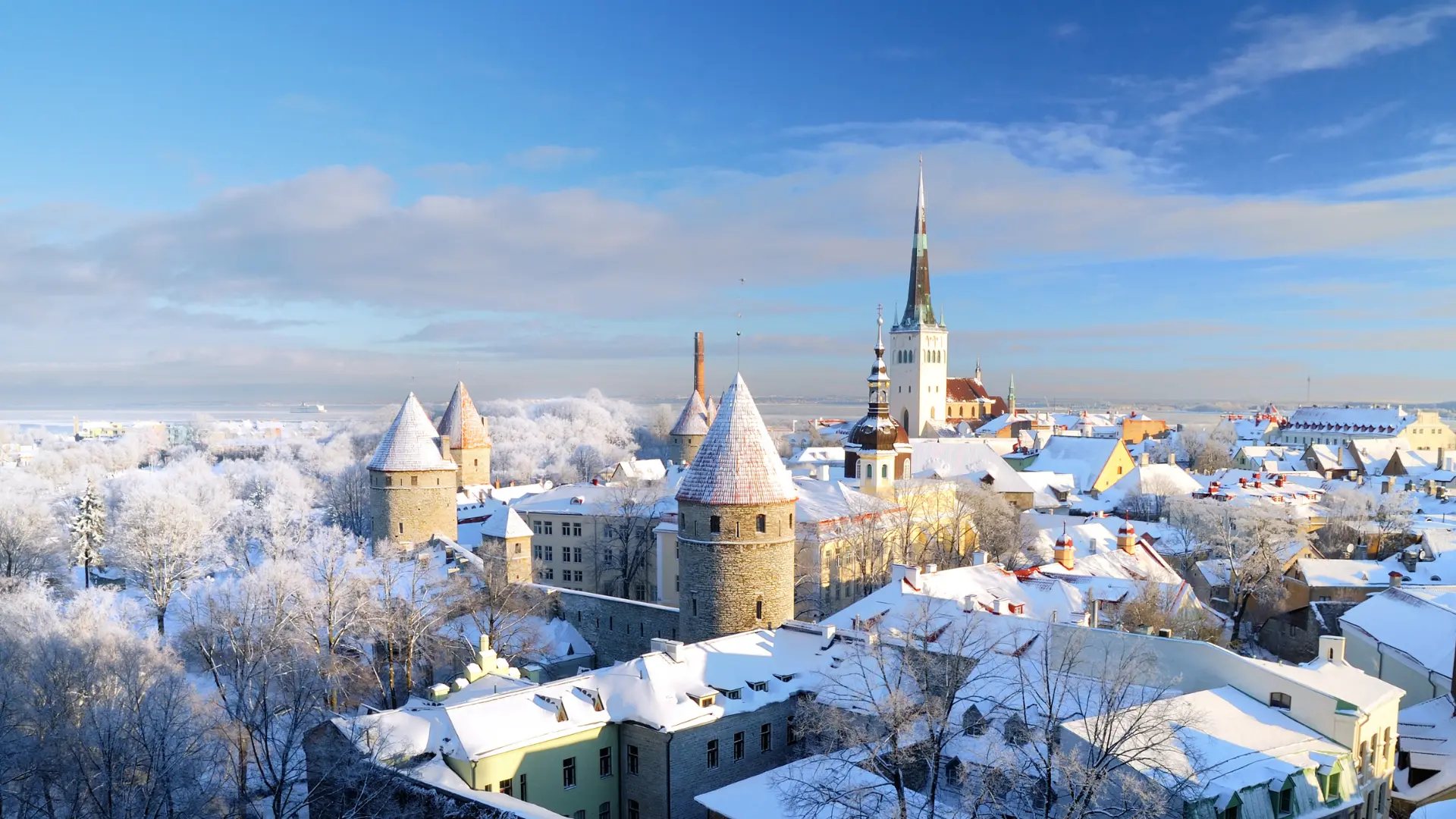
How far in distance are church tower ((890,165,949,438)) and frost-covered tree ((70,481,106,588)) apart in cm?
7614

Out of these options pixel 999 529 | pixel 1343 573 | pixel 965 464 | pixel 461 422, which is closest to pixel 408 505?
pixel 461 422

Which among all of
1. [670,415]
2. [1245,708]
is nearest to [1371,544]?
[1245,708]

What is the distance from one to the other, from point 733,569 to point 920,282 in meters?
86.2

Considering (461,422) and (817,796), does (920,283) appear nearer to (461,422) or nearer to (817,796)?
(461,422)

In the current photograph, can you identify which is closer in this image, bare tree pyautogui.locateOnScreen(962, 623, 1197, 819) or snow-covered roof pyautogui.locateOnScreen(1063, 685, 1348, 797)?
bare tree pyautogui.locateOnScreen(962, 623, 1197, 819)

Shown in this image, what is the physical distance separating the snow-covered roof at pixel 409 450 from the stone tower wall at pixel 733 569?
19480 mm

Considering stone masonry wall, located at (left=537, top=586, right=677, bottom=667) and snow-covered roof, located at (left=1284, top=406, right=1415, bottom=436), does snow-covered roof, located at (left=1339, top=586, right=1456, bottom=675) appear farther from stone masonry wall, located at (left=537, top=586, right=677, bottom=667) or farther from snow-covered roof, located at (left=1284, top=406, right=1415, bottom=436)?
snow-covered roof, located at (left=1284, top=406, right=1415, bottom=436)

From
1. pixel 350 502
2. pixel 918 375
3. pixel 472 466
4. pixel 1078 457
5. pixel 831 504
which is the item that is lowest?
pixel 350 502

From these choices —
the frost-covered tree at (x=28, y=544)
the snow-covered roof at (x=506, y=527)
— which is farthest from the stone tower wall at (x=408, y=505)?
the frost-covered tree at (x=28, y=544)

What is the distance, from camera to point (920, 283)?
4311 inches

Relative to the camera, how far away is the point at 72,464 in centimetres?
10488

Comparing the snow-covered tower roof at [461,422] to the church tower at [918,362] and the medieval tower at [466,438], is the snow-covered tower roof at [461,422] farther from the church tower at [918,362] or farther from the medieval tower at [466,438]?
the church tower at [918,362]

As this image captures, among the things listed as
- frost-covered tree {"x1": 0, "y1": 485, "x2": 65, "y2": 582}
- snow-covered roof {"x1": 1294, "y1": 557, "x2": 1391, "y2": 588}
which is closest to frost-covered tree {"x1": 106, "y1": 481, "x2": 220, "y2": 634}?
frost-covered tree {"x1": 0, "y1": 485, "x2": 65, "y2": 582}

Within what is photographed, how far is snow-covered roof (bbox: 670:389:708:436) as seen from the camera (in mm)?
70000
